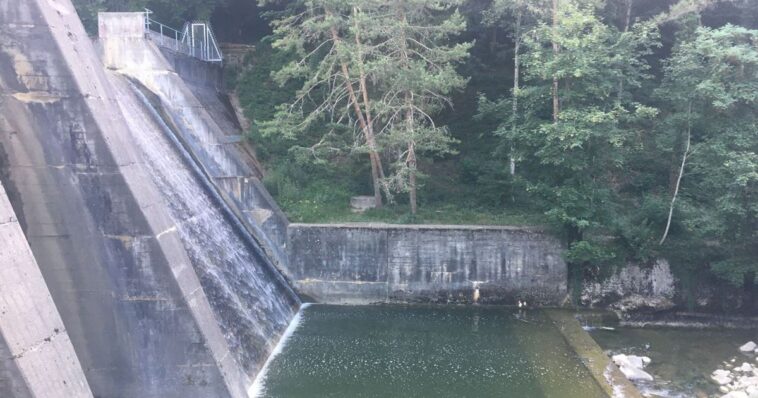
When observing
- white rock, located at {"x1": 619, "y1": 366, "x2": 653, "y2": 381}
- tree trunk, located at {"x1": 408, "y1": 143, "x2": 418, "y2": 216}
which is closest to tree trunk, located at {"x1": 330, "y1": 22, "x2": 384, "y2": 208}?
tree trunk, located at {"x1": 408, "y1": 143, "x2": 418, "y2": 216}

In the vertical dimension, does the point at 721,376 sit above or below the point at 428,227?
below

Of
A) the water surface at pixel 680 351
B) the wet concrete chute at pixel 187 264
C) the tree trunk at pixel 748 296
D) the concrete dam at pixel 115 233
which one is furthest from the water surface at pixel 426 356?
the tree trunk at pixel 748 296

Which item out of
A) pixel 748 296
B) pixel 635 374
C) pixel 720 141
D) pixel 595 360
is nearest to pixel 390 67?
pixel 720 141

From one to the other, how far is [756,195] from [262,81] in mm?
14380

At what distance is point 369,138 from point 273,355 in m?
6.67

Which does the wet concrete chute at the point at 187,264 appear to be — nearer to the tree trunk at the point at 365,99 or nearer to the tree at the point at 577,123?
the tree at the point at 577,123

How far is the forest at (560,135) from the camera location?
12.9m

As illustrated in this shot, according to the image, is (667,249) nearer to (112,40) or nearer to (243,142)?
(243,142)

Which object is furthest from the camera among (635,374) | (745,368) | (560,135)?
(560,135)

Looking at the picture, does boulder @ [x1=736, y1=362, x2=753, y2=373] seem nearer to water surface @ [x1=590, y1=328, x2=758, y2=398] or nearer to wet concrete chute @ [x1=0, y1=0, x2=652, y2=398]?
water surface @ [x1=590, y1=328, x2=758, y2=398]

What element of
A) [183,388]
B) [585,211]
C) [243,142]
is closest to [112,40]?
[243,142]

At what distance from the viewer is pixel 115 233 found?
7.56 metres

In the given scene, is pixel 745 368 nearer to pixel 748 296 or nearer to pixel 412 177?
pixel 748 296

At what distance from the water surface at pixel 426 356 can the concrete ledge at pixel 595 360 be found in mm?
161
